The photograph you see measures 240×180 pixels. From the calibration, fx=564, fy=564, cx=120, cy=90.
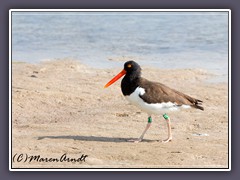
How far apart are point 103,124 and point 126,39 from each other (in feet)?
30.4

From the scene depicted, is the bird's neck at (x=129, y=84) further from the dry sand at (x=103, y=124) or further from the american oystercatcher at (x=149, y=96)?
the dry sand at (x=103, y=124)

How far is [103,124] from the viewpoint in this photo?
1044cm

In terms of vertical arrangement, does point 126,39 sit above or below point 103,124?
above

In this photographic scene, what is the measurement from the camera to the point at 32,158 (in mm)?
8422

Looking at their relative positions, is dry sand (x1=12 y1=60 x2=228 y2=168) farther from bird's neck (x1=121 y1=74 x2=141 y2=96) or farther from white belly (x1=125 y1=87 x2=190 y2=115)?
bird's neck (x1=121 y1=74 x2=141 y2=96)

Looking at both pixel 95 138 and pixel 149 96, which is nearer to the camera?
pixel 149 96

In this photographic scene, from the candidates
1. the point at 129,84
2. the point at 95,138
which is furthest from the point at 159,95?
the point at 95,138

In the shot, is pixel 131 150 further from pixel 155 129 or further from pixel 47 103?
pixel 47 103

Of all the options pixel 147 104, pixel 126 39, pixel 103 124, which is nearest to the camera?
pixel 147 104

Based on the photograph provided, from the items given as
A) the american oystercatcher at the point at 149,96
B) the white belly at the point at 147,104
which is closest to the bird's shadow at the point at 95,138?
the american oystercatcher at the point at 149,96

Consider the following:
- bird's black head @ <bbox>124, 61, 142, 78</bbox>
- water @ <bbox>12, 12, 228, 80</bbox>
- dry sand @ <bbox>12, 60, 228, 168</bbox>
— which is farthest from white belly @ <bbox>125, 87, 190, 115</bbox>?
water @ <bbox>12, 12, 228, 80</bbox>

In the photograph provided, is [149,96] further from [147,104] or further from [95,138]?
[95,138]

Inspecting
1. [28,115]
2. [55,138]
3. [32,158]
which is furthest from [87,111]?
[32,158]

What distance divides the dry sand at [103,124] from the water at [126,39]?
1.52m
